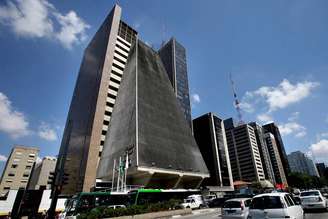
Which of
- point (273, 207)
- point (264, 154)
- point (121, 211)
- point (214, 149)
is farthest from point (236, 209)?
point (264, 154)

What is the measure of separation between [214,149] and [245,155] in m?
47.3

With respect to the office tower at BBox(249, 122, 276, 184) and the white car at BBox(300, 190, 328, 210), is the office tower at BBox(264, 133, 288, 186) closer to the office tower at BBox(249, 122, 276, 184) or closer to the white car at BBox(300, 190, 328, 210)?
the office tower at BBox(249, 122, 276, 184)

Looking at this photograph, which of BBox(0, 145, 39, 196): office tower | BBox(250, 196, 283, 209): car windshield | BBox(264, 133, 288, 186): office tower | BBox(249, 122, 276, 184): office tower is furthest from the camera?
BBox(264, 133, 288, 186): office tower

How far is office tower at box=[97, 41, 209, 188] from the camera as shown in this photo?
40812 mm

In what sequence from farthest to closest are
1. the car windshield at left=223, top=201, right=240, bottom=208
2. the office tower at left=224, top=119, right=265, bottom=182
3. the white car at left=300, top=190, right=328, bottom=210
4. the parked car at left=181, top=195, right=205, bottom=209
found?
the office tower at left=224, top=119, right=265, bottom=182
the parked car at left=181, top=195, right=205, bottom=209
the white car at left=300, top=190, right=328, bottom=210
the car windshield at left=223, top=201, right=240, bottom=208

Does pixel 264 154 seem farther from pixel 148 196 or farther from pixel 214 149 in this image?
pixel 148 196

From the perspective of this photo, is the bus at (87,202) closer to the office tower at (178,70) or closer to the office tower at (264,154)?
the office tower at (178,70)

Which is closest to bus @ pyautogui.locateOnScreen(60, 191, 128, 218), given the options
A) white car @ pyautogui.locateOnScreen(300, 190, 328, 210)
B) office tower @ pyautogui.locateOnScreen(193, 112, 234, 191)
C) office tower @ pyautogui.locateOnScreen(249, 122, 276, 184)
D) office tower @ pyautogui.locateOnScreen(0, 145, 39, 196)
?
white car @ pyautogui.locateOnScreen(300, 190, 328, 210)

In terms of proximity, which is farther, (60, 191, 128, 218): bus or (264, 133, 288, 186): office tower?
(264, 133, 288, 186): office tower

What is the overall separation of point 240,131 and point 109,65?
339ft

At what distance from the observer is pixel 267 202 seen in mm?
8305

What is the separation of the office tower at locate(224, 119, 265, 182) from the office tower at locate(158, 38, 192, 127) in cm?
5875

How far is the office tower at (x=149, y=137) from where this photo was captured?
40812mm


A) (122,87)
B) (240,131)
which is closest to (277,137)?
(240,131)
